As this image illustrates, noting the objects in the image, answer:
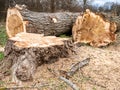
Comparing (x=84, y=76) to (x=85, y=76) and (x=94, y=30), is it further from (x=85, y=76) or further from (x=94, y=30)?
(x=94, y=30)

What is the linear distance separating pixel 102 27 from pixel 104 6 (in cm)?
737

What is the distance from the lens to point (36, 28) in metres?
7.30

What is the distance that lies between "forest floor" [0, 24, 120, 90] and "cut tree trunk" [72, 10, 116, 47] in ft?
6.05

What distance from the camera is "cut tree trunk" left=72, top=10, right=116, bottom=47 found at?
7.76 metres

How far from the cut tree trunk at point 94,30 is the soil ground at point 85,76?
1853 millimetres

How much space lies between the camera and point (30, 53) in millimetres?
4980

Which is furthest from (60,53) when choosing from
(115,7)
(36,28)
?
(115,7)

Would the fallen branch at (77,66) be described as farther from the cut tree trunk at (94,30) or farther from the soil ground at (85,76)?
the cut tree trunk at (94,30)

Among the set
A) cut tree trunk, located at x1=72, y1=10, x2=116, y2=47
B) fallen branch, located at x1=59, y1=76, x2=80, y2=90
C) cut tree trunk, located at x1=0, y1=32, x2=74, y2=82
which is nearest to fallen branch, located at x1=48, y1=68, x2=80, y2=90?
fallen branch, located at x1=59, y1=76, x2=80, y2=90

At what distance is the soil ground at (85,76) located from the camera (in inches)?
182

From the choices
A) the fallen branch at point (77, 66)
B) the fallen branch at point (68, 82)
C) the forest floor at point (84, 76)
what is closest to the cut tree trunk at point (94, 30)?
the forest floor at point (84, 76)

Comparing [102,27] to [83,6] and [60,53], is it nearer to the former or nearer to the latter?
[60,53]

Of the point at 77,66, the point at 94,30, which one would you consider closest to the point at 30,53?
the point at 77,66

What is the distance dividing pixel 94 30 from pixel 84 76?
2.96 metres
